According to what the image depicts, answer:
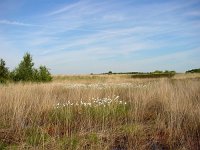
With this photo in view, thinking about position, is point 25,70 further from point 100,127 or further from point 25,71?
point 100,127

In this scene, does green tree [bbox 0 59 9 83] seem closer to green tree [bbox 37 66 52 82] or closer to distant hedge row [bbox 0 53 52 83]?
distant hedge row [bbox 0 53 52 83]

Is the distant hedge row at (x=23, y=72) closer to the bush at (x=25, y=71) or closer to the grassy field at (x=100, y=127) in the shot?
the bush at (x=25, y=71)

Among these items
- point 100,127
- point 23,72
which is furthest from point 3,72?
point 100,127

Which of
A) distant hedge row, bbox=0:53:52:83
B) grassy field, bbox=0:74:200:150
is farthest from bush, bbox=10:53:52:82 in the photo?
grassy field, bbox=0:74:200:150

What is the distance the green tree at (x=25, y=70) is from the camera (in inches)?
1008

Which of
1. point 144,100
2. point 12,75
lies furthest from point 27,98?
point 12,75

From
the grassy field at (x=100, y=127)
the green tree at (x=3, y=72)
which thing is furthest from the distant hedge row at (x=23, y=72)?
the grassy field at (x=100, y=127)

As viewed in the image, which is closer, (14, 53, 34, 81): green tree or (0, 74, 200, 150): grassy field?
(0, 74, 200, 150): grassy field

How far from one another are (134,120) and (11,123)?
10.5 feet

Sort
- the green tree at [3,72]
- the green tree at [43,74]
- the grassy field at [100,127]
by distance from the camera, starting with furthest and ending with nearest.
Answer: the green tree at [43,74]
the green tree at [3,72]
the grassy field at [100,127]

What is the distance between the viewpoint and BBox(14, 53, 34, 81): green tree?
25.6m

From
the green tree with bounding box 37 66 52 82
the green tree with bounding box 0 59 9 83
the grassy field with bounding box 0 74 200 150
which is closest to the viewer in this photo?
the grassy field with bounding box 0 74 200 150

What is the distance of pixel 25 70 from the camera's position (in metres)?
25.6

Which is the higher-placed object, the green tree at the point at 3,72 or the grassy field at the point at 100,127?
the green tree at the point at 3,72
